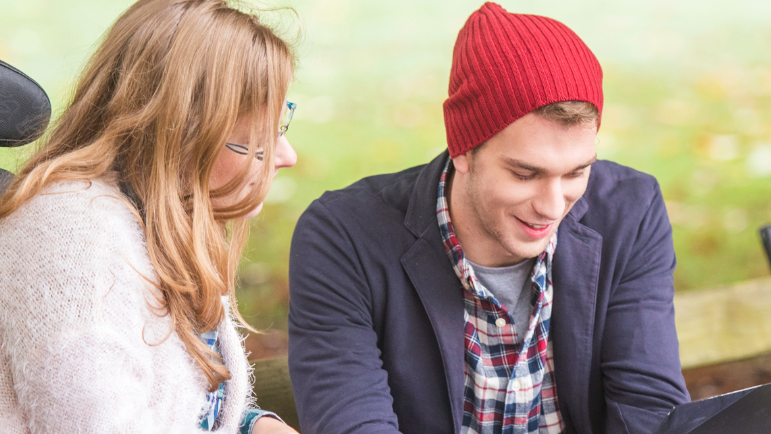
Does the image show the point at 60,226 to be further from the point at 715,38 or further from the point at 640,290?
→ the point at 715,38

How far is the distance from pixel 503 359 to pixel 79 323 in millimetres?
923

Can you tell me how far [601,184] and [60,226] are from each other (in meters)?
1.16

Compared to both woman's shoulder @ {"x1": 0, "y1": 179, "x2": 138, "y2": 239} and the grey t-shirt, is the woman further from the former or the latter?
the grey t-shirt

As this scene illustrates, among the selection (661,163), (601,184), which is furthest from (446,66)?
(601,184)

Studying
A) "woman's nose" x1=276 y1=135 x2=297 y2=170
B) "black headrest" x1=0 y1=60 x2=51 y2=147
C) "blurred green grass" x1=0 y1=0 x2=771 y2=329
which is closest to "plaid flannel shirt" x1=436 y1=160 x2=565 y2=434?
"woman's nose" x1=276 y1=135 x2=297 y2=170

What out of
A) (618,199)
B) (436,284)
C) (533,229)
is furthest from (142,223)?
(618,199)

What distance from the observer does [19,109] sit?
1.00 meters

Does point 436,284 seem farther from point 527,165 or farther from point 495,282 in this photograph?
point 527,165

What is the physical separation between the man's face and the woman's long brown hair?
487 mm

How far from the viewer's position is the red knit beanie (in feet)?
4.03

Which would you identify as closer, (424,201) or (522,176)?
(522,176)

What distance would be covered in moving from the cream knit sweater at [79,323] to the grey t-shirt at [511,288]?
30.0 inches

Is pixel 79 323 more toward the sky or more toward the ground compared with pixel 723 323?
more toward the sky

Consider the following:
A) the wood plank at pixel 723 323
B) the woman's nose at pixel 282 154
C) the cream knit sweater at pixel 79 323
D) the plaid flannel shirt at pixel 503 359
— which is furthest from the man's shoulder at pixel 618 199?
the wood plank at pixel 723 323
